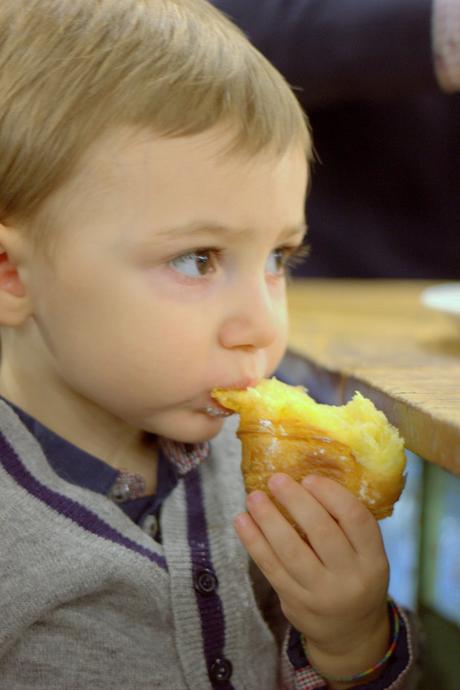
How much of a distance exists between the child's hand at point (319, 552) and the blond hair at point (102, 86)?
36cm

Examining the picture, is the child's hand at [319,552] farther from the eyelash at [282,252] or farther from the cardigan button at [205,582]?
the eyelash at [282,252]

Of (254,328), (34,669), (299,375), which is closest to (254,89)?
(254,328)

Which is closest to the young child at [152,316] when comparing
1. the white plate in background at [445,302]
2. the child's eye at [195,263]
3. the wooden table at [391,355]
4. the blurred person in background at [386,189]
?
the child's eye at [195,263]

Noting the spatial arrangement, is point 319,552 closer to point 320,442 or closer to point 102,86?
point 320,442

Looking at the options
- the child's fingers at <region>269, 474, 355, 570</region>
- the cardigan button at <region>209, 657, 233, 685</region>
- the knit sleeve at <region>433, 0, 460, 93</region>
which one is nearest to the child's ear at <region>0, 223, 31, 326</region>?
the child's fingers at <region>269, 474, 355, 570</region>

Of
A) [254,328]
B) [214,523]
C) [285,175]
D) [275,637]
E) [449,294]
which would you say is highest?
[285,175]

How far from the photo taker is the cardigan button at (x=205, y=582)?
1.04 metres

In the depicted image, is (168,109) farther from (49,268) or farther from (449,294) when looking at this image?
(449,294)

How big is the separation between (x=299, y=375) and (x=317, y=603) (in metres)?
0.38

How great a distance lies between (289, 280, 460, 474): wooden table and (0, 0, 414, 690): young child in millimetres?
105

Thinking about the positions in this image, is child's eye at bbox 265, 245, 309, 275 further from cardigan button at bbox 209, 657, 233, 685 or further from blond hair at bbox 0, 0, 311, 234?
cardigan button at bbox 209, 657, 233, 685

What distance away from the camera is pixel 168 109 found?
922 mm

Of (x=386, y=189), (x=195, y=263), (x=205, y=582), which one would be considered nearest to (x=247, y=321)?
(x=195, y=263)

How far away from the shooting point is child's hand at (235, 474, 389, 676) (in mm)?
918
